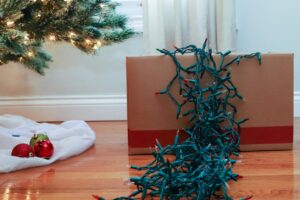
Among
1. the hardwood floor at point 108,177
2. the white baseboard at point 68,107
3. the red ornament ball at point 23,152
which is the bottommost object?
the hardwood floor at point 108,177

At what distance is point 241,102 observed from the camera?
107 centimetres

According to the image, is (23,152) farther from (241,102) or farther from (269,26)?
(269,26)

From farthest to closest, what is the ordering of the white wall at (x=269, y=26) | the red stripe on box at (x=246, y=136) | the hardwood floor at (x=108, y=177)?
the white wall at (x=269, y=26) < the red stripe on box at (x=246, y=136) < the hardwood floor at (x=108, y=177)

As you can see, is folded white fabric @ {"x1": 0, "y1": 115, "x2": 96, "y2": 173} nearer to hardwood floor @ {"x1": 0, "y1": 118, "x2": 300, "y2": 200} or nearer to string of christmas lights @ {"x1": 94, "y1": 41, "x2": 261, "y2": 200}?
hardwood floor @ {"x1": 0, "y1": 118, "x2": 300, "y2": 200}

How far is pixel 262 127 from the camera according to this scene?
1083mm

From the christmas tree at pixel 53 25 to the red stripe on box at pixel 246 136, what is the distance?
431 mm

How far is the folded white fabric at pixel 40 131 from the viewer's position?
98cm

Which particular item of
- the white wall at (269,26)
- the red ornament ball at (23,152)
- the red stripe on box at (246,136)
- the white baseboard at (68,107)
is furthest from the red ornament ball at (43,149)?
the white wall at (269,26)

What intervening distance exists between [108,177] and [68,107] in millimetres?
878

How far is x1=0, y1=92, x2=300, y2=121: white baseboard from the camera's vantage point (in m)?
1.72

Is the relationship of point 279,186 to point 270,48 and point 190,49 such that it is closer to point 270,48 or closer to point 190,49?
point 190,49

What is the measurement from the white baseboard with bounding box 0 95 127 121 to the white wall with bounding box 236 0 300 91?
0.60 metres

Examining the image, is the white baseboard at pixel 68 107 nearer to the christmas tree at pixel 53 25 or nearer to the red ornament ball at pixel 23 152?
the christmas tree at pixel 53 25

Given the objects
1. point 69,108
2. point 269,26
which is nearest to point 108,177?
point 69,108
